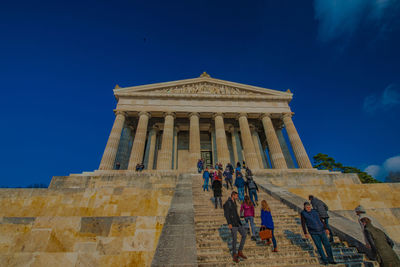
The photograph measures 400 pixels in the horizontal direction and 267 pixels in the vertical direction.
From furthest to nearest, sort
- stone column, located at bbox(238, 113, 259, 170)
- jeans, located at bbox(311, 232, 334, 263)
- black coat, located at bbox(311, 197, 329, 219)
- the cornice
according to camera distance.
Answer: the cornice, stone column, located at bbox(238, 113, 259, 170), black coat, located at bbox(311, 197, 329, 219), jeans, located at bbox(311, 232, 334, 263)

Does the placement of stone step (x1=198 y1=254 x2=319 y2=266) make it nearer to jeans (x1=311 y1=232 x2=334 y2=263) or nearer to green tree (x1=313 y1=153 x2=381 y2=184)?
jeans (x1=311 y1=232 x2=334 y2=263)

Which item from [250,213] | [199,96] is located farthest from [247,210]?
[199,96]

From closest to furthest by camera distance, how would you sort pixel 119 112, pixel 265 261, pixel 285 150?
1. pixel 265 261
2. pixel 119 112
3. pixel 285 150

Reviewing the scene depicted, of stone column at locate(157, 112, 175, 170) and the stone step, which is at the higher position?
stone column at locate(157, 112, 175, 170)

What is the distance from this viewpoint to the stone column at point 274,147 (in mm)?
22194

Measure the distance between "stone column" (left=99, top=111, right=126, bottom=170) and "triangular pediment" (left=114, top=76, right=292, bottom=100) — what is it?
3509 mm

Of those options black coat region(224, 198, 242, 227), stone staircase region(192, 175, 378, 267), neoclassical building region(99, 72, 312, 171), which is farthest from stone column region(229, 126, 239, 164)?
black coat region(224, 198, 242, 227)

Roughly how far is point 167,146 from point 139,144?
3.34 meters

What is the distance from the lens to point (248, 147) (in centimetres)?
2277

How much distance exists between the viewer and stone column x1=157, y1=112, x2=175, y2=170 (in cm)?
2120

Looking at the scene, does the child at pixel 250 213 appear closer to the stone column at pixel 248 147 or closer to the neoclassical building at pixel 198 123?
the neoclassical building at pixel 198 123

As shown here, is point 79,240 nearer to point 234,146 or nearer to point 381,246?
point 381,246

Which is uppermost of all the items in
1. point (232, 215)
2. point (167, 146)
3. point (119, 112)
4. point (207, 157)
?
point (119, 112)

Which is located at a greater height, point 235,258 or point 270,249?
point 270,249
